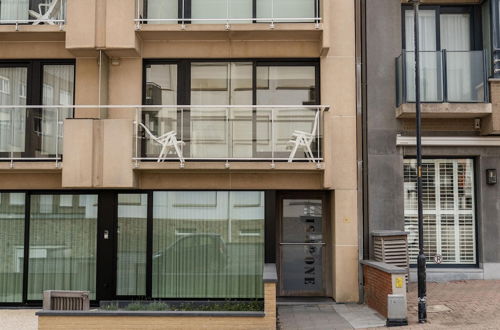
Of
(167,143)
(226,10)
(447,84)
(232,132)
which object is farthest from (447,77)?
(167,143)

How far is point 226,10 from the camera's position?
607 inches

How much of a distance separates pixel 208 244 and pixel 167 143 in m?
2.82

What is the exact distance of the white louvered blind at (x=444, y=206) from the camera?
15.8 meters

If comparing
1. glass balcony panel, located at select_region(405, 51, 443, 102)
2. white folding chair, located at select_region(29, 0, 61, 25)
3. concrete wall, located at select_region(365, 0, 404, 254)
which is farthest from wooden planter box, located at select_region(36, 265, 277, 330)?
white folding chair, located at select_region(29, 0, 61, 25)

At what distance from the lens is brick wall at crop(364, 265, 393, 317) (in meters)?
12.4

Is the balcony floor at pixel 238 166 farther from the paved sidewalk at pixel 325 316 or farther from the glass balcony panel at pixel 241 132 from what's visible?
the paved sidewalk at pixel 325 316

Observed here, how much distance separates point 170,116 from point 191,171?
1481mm

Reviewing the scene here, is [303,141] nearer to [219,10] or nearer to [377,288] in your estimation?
[377,288]

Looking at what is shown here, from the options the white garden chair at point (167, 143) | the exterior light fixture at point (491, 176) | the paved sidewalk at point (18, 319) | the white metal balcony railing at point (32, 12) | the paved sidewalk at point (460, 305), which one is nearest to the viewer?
the paved sidewalk at point (460, 305)

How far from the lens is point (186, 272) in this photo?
15.0 m

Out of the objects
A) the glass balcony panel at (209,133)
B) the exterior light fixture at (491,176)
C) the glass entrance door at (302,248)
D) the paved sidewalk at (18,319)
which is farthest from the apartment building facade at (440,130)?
the paved sidewalk at (18,319)

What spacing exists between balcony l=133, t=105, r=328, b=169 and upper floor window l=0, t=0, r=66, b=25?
11.4 ft

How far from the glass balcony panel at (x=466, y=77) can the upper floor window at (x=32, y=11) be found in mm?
10169

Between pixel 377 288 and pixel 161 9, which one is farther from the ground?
pixel 161 9
